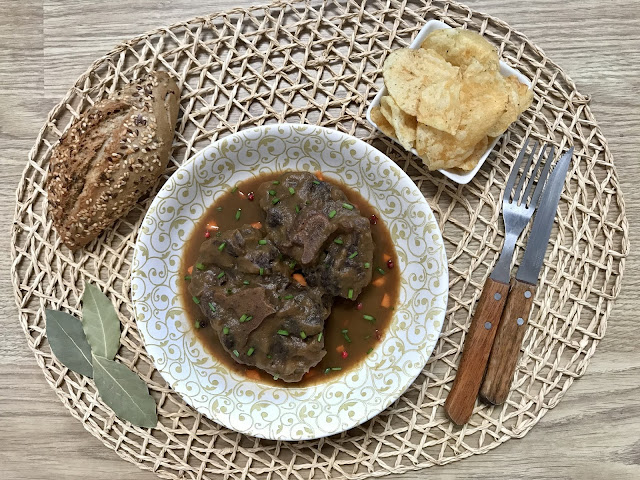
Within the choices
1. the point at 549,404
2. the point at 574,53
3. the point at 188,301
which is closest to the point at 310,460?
the point at 188,301

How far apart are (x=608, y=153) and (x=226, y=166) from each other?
9.01 ft

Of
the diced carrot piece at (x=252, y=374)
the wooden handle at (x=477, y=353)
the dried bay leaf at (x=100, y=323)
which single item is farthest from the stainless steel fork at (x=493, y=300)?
the dried bay leaf at (x=100, y=323)

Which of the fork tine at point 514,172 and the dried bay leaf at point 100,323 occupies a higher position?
the fork tine at point 514,172

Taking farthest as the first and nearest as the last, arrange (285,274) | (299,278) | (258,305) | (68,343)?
(68,343), (299,278), (285,274), (258,305)

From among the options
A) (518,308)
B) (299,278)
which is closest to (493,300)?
(518,308)

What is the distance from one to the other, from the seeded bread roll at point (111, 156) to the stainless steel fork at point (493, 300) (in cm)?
245

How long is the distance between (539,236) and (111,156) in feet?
9.83

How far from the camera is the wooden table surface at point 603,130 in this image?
11.7 feet

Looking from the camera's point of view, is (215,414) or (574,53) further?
(574,53)

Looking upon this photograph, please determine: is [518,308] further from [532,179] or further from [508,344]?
[532,179]

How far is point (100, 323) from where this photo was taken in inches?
140

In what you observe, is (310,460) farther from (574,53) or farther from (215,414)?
(574,53)

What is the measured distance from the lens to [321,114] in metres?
3.58

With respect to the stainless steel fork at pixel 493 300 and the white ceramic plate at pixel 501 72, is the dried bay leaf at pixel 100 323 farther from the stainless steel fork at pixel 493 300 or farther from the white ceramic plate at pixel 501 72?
the stainless steel fork at pixel 493 300
